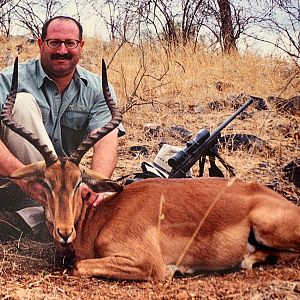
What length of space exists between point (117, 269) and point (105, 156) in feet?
5.50

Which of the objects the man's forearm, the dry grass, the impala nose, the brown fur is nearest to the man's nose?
the man's forearm

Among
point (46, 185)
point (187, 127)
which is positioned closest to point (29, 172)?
point (46, 185)

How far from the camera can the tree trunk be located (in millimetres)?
14516

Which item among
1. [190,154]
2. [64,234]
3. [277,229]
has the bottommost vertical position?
[277,229]

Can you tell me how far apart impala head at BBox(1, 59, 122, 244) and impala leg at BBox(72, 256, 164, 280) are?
0.91ft

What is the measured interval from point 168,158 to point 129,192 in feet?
3.60

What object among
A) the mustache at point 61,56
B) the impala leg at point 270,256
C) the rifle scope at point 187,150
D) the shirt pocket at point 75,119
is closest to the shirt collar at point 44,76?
the mustache at point 61,56

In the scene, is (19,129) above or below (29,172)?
above

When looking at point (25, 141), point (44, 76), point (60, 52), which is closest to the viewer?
point (25, 141)

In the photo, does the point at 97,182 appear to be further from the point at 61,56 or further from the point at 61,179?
the point at 61,56

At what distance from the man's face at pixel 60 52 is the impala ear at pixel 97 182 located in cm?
140

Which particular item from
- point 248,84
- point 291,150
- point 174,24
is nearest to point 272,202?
point 291,150

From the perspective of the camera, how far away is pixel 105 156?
6.14 metres

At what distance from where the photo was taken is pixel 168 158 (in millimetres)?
6215
